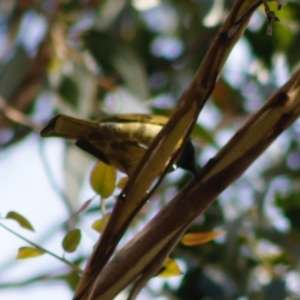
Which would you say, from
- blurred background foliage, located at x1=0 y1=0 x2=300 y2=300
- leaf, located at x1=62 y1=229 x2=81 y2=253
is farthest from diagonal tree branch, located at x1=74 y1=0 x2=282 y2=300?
blurred background foliage, located at x1=0 y1=0 x2=300 y2=300

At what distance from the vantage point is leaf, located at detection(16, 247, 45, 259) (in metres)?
0.86

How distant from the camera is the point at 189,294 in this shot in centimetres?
208

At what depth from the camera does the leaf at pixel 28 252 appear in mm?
865

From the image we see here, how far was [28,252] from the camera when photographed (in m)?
0.87

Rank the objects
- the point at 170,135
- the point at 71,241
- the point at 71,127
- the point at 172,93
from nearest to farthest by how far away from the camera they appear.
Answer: the point at 170,135
the point at 71,241
the point at 71,127
the point at 172,93

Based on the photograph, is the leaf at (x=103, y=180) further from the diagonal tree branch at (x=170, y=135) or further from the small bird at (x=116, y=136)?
the diagonal tree branch at (x=170, y=135)

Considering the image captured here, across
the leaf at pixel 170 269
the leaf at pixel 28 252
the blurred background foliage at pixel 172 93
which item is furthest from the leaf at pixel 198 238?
the blurred background foliage at pixel 172 93

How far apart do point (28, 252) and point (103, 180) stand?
0.42ft

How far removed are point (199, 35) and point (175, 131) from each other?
203 cm

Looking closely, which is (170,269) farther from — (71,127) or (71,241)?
(71,127)

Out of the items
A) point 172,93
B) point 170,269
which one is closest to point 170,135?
point 170,269

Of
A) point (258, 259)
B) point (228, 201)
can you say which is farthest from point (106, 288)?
point (228, 201)

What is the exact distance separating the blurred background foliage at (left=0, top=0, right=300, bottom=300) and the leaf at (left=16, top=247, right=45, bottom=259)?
905 mm

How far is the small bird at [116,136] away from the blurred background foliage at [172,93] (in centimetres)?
59
